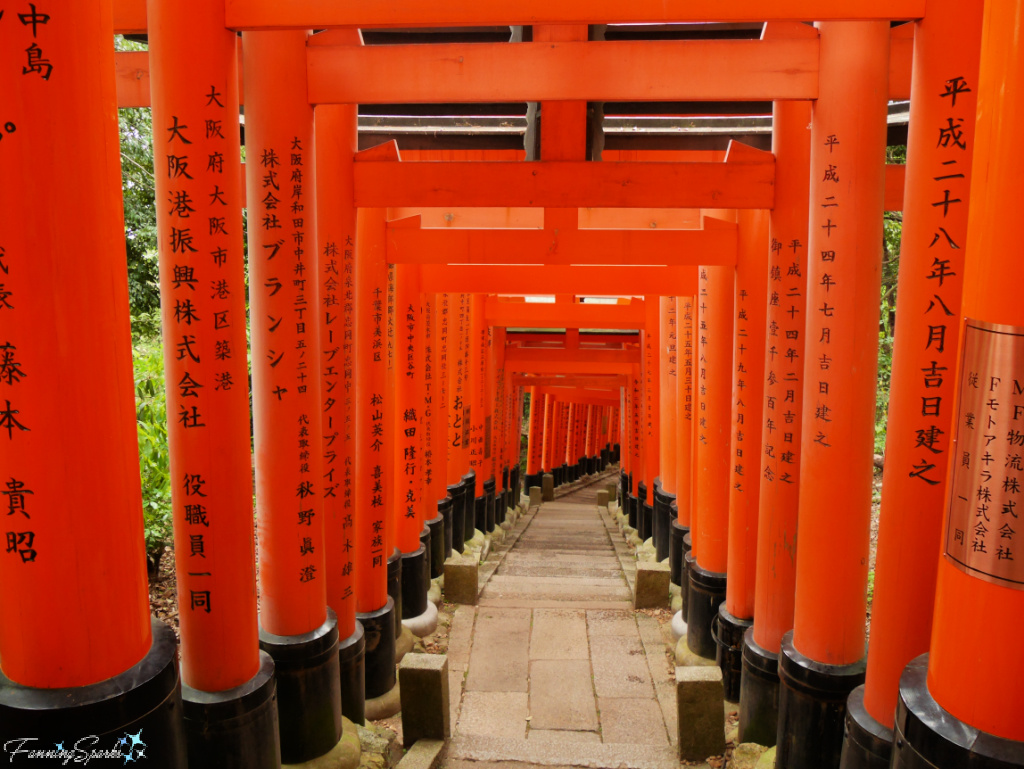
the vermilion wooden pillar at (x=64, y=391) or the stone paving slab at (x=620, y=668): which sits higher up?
the vermilion wooden pillar at (x=64, y=391)

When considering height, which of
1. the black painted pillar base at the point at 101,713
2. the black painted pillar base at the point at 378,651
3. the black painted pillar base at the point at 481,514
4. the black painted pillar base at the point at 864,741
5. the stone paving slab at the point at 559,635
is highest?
the black painted pillar base at the point at 101,713

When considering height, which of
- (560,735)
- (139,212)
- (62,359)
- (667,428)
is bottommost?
(560,735)

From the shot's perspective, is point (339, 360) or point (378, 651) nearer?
point (339, 360)

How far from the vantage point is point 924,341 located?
2.82 m

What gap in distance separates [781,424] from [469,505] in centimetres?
686

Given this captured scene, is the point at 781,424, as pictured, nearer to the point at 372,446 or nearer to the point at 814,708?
the point at 814,708

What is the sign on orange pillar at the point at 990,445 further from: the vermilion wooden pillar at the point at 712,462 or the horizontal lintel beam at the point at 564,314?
the horizontal lintel beam at the point at 564,314

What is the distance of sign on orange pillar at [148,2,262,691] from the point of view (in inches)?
124

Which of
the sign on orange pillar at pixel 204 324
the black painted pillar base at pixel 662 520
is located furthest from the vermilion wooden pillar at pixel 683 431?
the sign on orange pillar at pixel 204 324

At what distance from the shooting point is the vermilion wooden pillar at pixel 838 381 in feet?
11.4

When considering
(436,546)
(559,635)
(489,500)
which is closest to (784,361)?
(559,635)

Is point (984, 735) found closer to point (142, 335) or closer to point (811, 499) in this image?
point (811, 499)

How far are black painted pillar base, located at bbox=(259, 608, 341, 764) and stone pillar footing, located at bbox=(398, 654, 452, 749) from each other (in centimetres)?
56

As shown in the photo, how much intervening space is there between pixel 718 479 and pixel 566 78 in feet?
11.5
